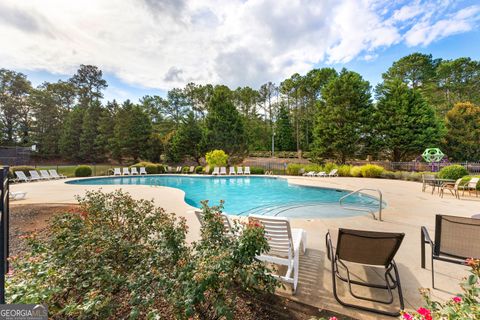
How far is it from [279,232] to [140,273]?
1.49 meters

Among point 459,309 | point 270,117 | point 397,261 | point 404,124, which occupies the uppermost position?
point 270,117

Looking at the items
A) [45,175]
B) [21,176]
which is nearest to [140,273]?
[21,176]

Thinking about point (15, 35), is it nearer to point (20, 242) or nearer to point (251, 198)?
point (20, 242)

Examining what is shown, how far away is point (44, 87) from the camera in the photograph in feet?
114

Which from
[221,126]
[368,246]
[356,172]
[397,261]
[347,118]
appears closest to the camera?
[368,246]

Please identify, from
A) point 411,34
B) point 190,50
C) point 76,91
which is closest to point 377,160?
point 411,34

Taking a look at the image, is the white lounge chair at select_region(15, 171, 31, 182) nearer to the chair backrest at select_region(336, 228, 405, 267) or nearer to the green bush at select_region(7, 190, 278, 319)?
the green bush at select_region(7, 190, 278, 319)

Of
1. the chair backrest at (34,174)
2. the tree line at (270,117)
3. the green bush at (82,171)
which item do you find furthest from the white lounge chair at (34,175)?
the tree line at (270,117)

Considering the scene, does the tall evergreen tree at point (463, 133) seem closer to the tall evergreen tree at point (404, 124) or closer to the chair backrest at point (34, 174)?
the tall evergreen tree at point (404, 124)

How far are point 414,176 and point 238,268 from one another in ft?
51.9

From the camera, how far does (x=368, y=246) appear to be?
2162mm

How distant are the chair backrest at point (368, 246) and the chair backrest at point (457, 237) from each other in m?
0.80

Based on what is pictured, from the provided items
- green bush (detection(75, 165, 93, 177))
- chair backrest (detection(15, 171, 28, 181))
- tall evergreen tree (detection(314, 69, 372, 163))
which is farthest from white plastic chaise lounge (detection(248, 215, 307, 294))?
tall evergreen tree (detection(314, 69, 372, 163))

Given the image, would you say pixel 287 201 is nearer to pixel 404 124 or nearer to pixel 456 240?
pixel 456 240
